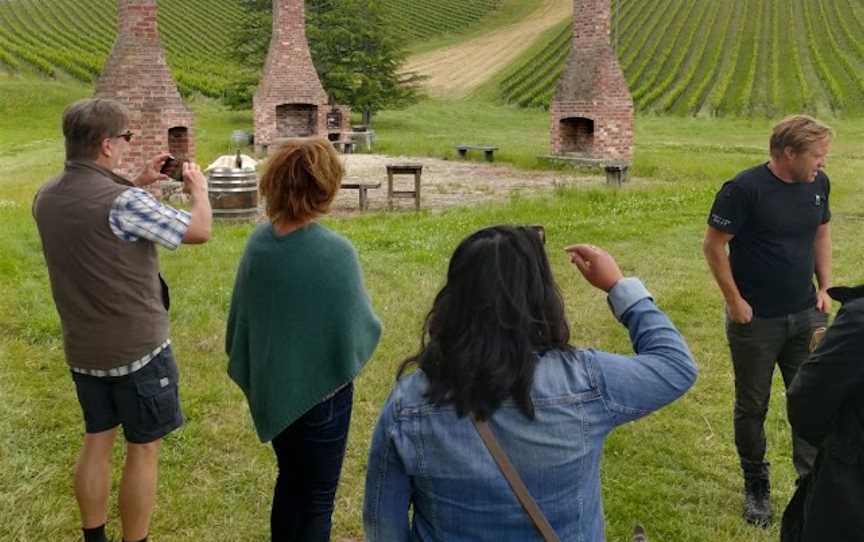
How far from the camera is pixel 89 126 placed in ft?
9.60

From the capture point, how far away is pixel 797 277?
12.4 feet

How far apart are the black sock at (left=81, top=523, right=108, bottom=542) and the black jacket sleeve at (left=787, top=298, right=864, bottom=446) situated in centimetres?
253

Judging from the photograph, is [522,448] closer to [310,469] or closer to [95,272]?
[310,469]

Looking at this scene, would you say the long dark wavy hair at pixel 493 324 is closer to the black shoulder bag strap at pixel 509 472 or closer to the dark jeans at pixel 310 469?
the black shoulder bag strap at pixel 509 472

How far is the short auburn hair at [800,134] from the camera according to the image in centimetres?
357

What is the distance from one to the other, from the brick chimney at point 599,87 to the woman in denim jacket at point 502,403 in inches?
636

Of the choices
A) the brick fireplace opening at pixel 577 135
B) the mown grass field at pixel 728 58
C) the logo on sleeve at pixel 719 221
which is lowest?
the logo on sleeve at pixel 719 221

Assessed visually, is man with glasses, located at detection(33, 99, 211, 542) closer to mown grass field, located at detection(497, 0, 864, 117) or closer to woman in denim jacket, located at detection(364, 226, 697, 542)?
woman in denim jacket, located at detection(364, 226, 697, 542)

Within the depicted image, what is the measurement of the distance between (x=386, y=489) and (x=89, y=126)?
5.81 ft

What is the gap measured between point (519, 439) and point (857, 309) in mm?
1036

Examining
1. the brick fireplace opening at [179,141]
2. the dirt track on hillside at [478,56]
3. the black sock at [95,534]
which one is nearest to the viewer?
the black sock at [95,534]

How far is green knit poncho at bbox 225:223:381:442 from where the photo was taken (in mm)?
2807

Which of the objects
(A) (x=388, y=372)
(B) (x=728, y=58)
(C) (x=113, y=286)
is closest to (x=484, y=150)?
(A) (x=388, y=372)

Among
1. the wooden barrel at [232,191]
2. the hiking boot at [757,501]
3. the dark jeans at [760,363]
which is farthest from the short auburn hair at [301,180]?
the wooden barrel at [232,191]
